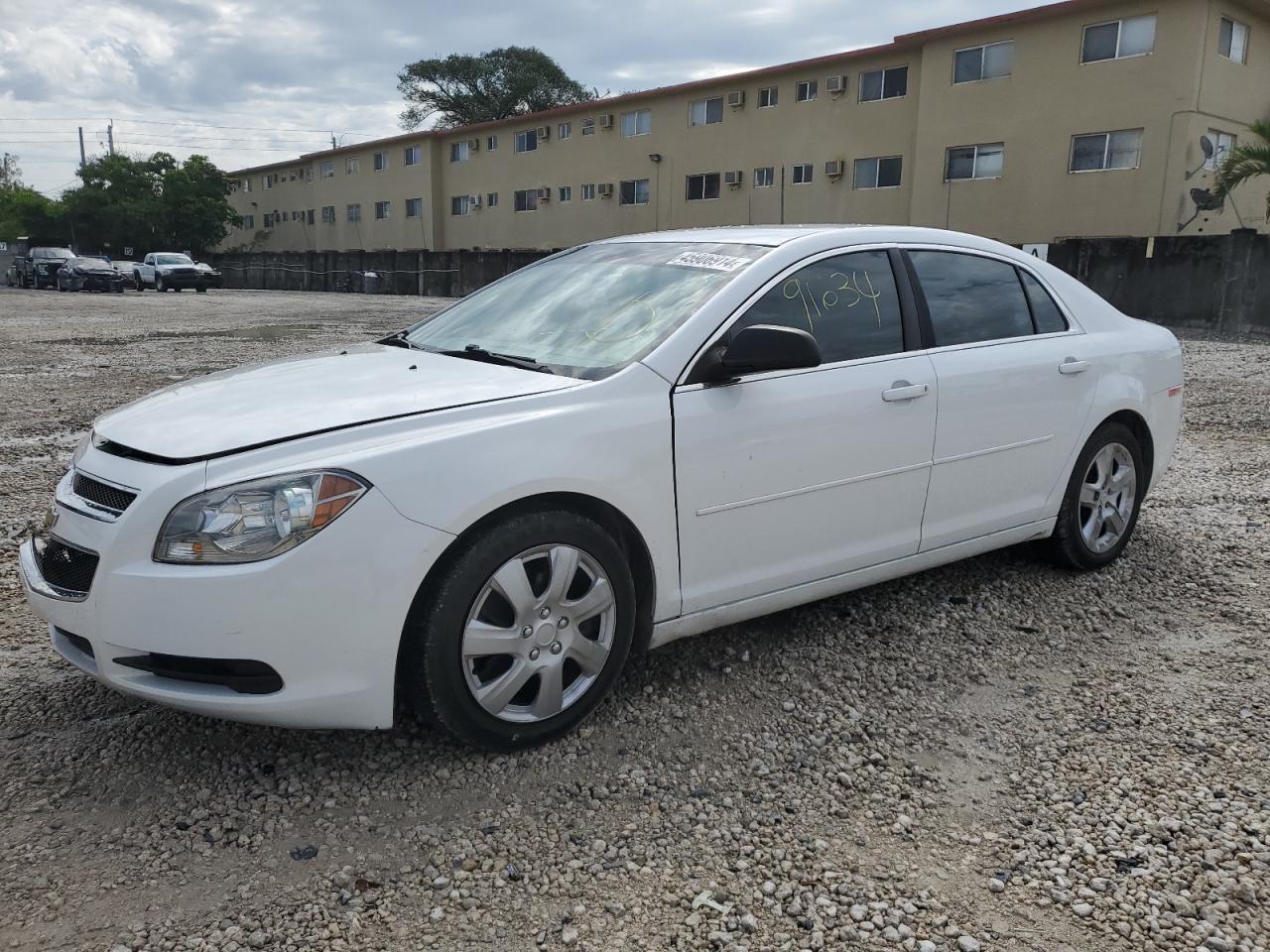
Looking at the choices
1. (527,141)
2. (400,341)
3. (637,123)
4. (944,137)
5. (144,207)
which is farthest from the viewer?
(144,207)

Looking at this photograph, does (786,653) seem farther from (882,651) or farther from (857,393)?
(857,393)

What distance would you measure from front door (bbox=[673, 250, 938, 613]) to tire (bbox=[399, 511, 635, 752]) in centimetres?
33

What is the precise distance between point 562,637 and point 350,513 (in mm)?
755

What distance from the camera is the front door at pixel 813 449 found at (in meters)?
3.22

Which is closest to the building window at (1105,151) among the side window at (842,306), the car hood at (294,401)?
the side window at (842,306)

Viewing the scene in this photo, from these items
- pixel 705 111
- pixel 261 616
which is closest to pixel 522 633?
pixel 261 616

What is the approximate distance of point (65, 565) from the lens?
9.16 ft

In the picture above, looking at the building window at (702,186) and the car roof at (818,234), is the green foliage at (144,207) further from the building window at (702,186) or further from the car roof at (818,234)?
the car roof at (818,234)

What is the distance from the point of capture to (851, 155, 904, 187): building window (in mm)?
30281

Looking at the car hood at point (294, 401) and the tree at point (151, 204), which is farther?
the tree at point (151, 204)

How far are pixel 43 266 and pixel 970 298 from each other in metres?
43.7

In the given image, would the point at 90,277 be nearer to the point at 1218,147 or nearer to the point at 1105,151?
the point at 1105,151

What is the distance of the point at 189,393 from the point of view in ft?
10.7

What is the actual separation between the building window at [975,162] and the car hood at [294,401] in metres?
27.3
